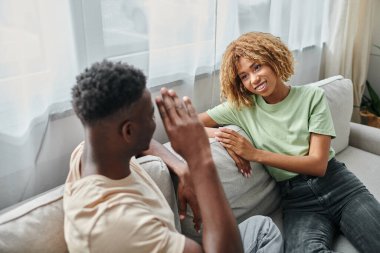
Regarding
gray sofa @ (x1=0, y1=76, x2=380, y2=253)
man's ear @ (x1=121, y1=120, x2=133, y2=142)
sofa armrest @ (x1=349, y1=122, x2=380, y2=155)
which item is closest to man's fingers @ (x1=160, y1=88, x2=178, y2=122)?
man's ear @ (x1=121, y1=120, x2=133, y2=142)

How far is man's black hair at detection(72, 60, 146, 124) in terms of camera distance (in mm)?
670

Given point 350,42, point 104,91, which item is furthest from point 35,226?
point 350,42

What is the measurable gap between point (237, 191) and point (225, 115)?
35 cm

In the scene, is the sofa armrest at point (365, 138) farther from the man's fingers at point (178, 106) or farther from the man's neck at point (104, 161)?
the man's neck at point (104, 161)

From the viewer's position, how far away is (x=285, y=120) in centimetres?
141

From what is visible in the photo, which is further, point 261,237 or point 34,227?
point 261,237

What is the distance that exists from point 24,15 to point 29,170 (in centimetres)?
46

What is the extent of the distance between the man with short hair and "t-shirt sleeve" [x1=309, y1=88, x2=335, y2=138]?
2.34 feet

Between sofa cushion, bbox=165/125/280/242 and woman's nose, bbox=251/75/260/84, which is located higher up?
woman's nose, bbox=251/75/260/84

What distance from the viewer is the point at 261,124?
57.6 inches

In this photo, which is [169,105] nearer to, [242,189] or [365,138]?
[242,189]

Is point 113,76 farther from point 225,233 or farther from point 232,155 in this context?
point 232,155

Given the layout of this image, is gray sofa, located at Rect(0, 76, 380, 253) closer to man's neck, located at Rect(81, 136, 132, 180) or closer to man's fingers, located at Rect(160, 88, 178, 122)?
man's neck, located at Rect(81, 136, 132, 180)

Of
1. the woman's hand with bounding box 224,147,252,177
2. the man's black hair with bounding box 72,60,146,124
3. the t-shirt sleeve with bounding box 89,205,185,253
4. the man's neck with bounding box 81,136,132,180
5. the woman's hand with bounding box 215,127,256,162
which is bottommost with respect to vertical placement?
the woman's hand with bounding box 224,147,252,177
